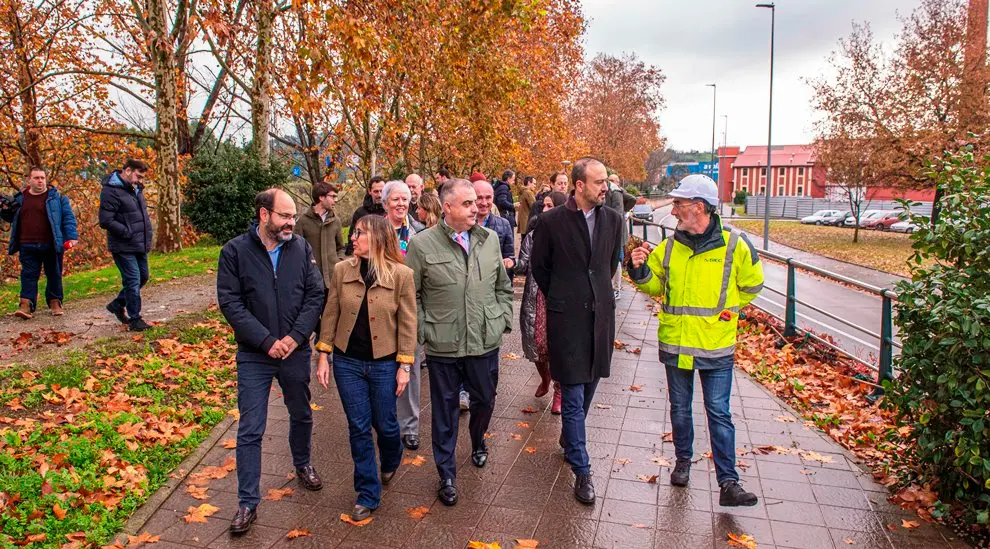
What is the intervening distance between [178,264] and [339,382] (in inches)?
482

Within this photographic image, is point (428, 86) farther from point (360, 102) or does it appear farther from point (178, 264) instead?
point (178, 264)

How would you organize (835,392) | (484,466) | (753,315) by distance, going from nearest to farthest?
(484,466) → (835,392) → (753,315)

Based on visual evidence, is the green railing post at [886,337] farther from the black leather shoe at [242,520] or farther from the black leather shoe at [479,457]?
the black leather shoe at [242,520]

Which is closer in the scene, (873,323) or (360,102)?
(360,102)

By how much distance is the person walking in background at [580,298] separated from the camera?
4.50m

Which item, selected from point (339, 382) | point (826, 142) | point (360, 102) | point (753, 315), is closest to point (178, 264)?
point (360, 102)

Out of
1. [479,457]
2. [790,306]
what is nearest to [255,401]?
[479,457]

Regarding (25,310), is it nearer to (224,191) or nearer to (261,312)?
(261,312)

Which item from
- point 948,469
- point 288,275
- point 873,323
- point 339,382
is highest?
point 288,275

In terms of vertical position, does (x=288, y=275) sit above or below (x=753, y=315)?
above

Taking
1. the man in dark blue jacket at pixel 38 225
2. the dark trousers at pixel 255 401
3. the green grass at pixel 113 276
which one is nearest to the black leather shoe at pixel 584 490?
the dark trousers at pixel 255 401

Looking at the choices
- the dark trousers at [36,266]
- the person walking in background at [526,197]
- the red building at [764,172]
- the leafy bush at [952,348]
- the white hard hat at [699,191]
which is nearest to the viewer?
the leafy bush at [952,348]

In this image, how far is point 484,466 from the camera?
5.10 metres

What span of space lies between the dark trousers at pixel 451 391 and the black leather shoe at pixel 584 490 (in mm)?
749
